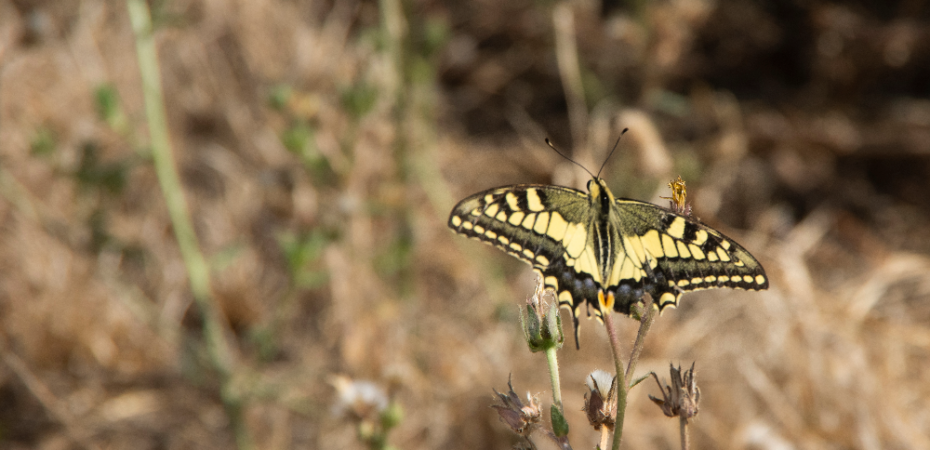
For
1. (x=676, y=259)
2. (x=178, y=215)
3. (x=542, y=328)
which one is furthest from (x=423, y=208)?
(x=542, y=328)

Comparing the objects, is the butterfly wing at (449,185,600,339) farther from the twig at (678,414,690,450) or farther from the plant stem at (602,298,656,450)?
the twig at (678,414,690,450)

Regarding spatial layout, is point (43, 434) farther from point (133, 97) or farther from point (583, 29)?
A: point (583, 29)

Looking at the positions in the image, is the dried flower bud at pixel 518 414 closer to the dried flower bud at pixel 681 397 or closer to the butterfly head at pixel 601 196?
the dried flower bud at pixel 681 397

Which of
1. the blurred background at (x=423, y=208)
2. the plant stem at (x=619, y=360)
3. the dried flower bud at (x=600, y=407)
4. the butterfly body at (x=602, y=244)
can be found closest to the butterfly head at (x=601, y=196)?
the butterfly body at (x=602, y=244)

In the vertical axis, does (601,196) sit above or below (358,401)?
above

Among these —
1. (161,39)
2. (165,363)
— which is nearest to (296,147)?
(165,363)

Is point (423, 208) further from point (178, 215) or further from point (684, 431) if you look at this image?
point (684, 431)

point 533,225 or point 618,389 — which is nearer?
point 618,389
